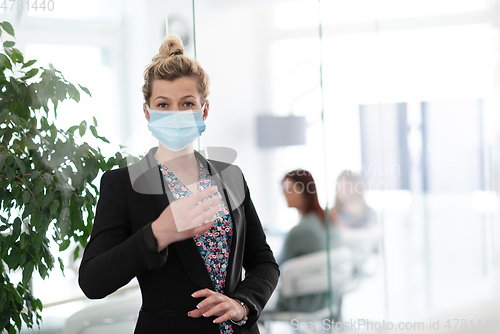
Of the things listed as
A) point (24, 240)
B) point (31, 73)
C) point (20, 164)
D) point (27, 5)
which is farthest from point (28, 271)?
point (27, 5)

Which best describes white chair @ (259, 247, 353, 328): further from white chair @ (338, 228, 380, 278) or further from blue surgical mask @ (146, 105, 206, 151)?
blue surgical mask @ (146, 105, 206, 151)

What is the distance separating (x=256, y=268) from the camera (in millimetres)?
1259

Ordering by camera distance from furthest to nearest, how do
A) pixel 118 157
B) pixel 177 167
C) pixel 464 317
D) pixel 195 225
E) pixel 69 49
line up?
pixel 464 317 → pixel 69 49 → pixel 118 157 → pixel 177 167 → pixel 195 225

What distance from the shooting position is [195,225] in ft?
3.17

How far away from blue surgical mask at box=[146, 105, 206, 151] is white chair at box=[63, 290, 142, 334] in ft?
3.87

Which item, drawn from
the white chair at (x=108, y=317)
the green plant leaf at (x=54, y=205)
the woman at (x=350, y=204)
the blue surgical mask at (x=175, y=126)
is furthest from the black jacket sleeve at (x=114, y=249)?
the woman at (x=350, y=204)

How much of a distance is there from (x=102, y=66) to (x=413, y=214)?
1695 millimetres

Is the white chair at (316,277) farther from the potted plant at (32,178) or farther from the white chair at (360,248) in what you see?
the potted plant at (32,178)

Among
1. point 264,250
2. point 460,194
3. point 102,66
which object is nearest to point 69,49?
point 102,66

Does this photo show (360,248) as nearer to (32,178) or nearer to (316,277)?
(316,277)

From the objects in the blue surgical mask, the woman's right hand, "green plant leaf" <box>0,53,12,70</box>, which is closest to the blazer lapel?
the blue surgical mask

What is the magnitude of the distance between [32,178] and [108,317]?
32.0 inches

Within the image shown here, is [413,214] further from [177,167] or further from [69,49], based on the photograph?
[69,49]

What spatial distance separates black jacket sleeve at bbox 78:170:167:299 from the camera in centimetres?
95
